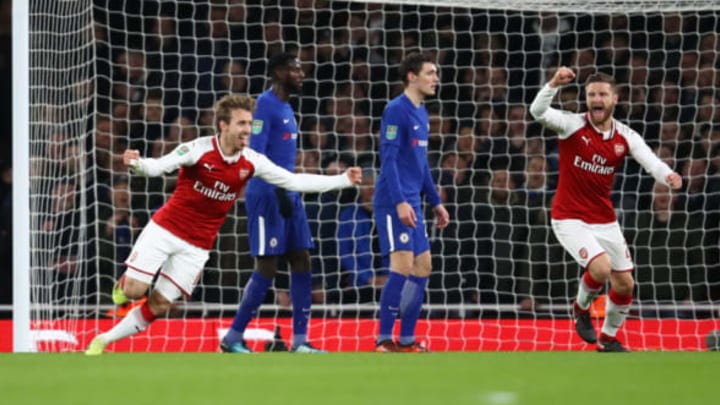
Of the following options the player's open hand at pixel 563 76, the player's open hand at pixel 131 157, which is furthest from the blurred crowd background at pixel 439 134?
the player's open hand at pixel 131 157

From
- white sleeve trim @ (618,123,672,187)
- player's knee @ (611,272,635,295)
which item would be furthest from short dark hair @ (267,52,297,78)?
player's knee @ (611,272,635,295)

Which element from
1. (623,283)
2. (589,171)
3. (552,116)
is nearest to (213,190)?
(552,116)

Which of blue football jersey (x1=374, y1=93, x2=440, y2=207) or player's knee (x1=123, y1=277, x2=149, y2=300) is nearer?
player's knee (x1=123, y1=277, x2=149, y2=300)

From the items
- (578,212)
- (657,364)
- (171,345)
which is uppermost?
(578,212)

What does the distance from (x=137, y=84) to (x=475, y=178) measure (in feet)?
10.4

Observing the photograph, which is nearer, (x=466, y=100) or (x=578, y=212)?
(x=578, y=212)

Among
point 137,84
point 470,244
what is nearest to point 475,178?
point 470,244

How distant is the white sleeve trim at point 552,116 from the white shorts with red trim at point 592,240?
0.57 metres

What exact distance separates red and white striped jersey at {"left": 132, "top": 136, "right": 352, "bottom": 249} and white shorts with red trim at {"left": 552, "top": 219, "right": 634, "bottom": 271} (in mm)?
1620

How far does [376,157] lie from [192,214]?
4.80 metres

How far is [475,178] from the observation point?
12.5 m

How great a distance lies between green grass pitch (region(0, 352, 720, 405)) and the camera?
4.87 meters

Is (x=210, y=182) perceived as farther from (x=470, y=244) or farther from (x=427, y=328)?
(x=470, y=244)

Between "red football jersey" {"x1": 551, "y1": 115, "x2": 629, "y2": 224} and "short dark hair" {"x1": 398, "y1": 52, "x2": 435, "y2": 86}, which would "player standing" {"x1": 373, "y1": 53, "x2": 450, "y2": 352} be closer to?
"short dark hair" {"x1": 398, "y1": 52, "x2": 435, "y2": 86}
